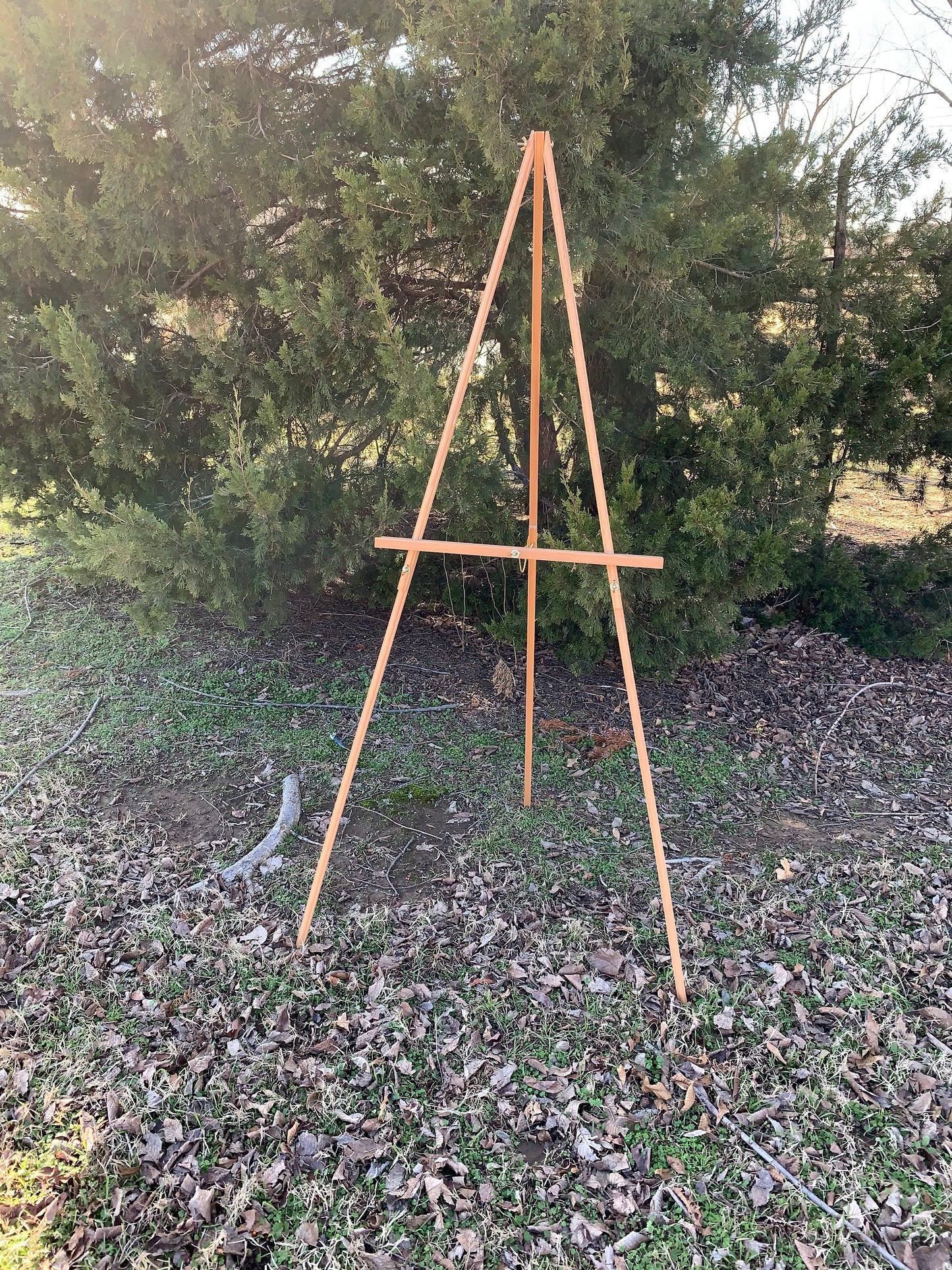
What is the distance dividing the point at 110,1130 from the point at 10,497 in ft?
11.9

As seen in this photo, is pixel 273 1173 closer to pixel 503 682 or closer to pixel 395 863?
pixel 395 863

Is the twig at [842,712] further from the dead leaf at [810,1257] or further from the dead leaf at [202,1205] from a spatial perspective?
the dead leaf at [202,1205]

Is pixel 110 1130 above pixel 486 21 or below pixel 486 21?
below

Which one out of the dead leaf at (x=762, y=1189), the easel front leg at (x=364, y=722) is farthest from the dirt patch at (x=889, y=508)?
the dead leaf at (x=762, y=1189)

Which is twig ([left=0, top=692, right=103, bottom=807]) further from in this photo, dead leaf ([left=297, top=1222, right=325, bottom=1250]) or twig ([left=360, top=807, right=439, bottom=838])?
dead leaf ([left=297, top=1222, right=325, bottom=1250])

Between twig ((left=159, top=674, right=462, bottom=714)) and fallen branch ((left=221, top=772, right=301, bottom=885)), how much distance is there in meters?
0.63

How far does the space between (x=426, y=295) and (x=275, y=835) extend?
3.01m

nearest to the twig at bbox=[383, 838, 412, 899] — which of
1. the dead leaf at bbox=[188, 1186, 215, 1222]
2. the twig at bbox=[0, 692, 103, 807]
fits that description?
the dead leaf at bbox=[188, 1186, 215, 1222]

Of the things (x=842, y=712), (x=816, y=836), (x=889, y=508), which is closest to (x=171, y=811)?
(x=816, y=836)

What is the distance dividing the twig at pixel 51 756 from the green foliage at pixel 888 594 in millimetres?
4158

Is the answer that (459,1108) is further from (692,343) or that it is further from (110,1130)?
(692,343)

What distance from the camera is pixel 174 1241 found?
1.71m

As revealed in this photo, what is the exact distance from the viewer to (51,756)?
11.5 ft

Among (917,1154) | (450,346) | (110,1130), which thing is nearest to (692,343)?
(450,346)
